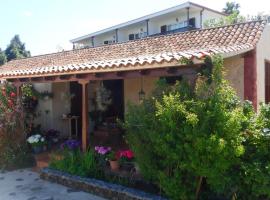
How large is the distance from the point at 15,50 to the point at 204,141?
44301 mm

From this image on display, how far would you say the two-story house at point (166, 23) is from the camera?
26.6 m

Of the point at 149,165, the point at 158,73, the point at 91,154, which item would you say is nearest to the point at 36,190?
the point at 91,154

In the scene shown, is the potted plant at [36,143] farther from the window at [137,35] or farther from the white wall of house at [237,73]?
the window at [137,35]

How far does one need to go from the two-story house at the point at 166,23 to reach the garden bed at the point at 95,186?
60.4ft

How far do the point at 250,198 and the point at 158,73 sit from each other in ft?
11.1

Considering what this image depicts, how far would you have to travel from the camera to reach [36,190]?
8.38m

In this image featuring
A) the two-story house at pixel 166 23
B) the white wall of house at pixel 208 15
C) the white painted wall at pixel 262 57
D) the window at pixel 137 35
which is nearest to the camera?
the white painted wall at pixel 262 57

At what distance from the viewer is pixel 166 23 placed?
28797 mm

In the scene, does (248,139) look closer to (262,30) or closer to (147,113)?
(147,113)

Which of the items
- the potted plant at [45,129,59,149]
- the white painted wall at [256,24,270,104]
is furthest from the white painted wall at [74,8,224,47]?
the potted plant at [45,129,59,149]

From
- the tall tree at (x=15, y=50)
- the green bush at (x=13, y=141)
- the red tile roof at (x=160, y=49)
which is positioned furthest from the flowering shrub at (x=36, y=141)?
the tall tree at (x=15, y=50)

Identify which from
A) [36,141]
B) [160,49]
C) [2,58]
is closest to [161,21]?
[160,49]

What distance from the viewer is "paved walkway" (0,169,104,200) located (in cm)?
784

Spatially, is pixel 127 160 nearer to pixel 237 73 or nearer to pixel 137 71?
pixel 137 71
